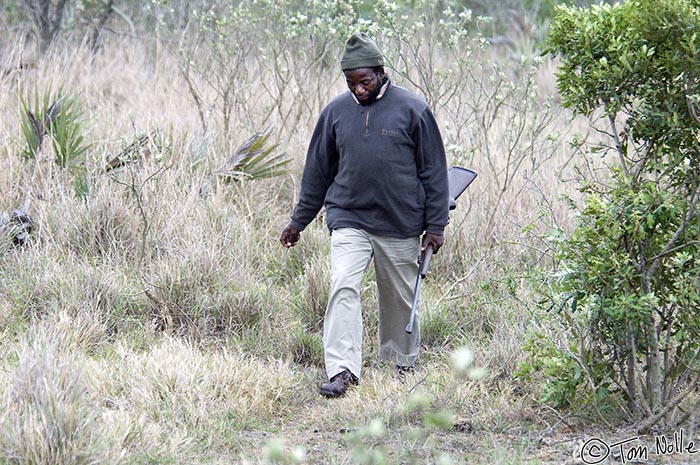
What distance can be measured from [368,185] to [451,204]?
26.1 inches

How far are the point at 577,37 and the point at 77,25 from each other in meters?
11.2

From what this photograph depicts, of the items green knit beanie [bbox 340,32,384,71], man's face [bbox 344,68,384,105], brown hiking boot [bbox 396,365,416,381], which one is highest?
green knit beanie [bbox 340,32,384,71]

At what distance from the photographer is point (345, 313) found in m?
5.77

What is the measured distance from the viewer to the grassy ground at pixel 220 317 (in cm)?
461

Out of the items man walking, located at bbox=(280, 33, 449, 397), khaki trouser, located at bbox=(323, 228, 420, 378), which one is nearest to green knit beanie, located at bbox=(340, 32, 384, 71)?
man walking, located at bbox=(280, 33, 449, 397)

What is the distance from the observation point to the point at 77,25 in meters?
14.4

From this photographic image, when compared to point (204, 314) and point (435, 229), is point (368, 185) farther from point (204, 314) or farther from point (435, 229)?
point (204, 314)

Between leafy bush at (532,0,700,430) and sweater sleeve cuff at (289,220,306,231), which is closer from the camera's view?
leafy bush at (532,0,700,430)

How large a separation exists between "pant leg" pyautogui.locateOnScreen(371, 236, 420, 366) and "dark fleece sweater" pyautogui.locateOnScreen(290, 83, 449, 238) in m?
0.10

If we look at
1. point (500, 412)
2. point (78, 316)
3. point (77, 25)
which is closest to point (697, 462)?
point (500, 412)

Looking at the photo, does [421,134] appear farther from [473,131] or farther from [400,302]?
[473,131]

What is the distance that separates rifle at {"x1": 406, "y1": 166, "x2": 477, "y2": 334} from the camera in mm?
5930

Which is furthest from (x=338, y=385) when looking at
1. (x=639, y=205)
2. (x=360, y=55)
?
(x=639, y=205)
